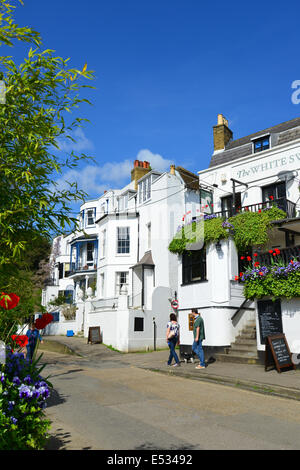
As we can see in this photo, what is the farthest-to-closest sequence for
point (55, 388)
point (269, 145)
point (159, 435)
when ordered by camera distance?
point (269, 145)
point (55, 388)
point (159, 435)

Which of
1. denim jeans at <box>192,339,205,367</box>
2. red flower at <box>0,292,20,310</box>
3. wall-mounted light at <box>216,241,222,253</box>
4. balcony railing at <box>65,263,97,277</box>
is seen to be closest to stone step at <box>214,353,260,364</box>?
denim jeans at <box>192,339,205,367</box>

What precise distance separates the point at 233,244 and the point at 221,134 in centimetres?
948

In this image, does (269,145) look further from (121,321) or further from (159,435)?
(159,435)

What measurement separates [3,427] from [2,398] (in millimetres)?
339

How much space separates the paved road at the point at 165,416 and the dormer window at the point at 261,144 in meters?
12.9

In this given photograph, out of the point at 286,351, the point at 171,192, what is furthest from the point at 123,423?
the point at 171,192

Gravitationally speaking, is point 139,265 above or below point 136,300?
above

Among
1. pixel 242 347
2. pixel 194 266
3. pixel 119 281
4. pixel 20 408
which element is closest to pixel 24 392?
pixel 20 408

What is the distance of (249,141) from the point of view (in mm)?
21781

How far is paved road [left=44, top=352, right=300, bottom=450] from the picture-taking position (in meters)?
5.65

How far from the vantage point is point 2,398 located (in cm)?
482

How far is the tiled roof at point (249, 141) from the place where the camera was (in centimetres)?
1947

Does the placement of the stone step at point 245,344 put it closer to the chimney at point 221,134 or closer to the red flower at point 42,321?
the red flower at point 42,321

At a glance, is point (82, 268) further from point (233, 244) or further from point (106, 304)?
point (233, 244)
